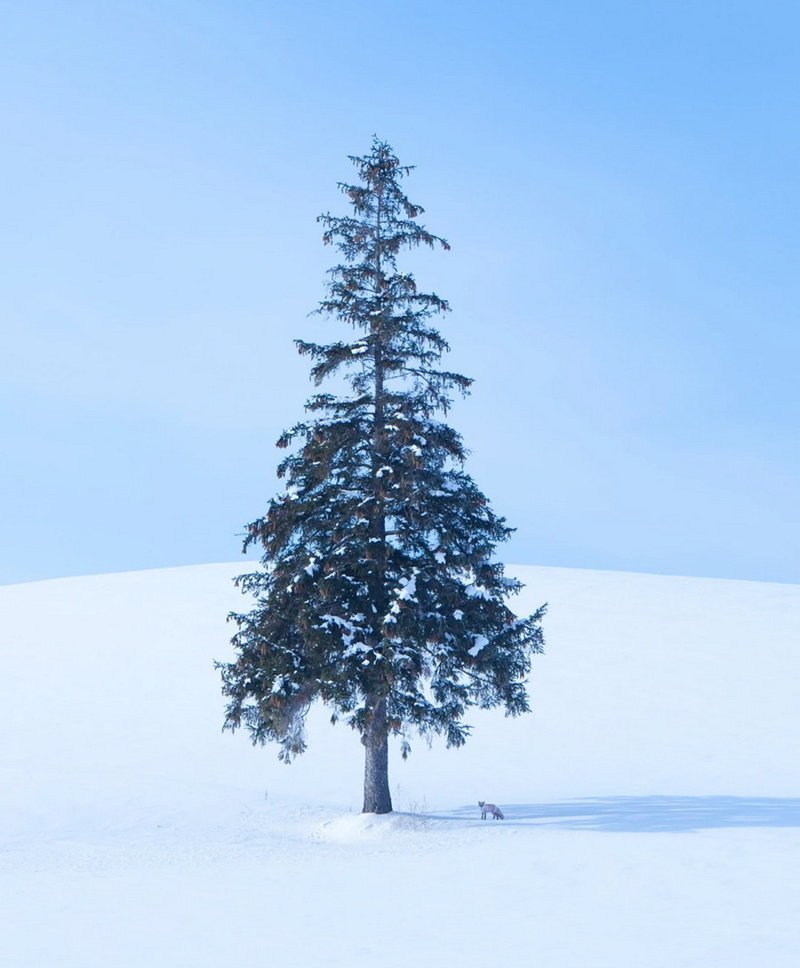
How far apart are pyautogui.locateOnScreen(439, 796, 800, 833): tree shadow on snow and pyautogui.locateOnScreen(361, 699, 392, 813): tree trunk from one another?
1.54 meters

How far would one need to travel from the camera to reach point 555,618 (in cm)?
4725

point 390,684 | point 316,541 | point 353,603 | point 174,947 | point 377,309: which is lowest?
point 174,947

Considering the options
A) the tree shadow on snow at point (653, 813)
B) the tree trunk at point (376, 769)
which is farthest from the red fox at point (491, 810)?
the tree trunk at point (376, 769)

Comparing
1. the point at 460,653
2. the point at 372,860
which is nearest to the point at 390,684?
the point at 460,653

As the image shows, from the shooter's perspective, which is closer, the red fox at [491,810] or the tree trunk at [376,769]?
the red fox at [491,810]

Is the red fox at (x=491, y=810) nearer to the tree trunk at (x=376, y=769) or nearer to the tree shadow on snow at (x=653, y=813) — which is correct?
the tree shadow on snow at (x=653, y=813)

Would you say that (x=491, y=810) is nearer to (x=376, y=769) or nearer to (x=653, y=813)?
(x=376, y=769)

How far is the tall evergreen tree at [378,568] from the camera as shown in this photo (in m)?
20.7

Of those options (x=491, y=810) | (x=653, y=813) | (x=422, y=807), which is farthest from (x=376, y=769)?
(x=653, y=813)

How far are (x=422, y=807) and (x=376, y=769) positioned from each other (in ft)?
13.2

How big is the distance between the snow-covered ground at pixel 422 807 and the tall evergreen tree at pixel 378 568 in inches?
97.1

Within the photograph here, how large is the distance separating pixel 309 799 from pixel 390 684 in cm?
845

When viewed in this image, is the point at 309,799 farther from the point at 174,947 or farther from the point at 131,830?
the point at 174,947

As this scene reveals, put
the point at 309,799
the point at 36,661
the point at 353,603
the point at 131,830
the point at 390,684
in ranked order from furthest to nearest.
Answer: the point at 36,661, the point at 309,799, the point at 131,830, the point at 353,603, the point at 390,684
